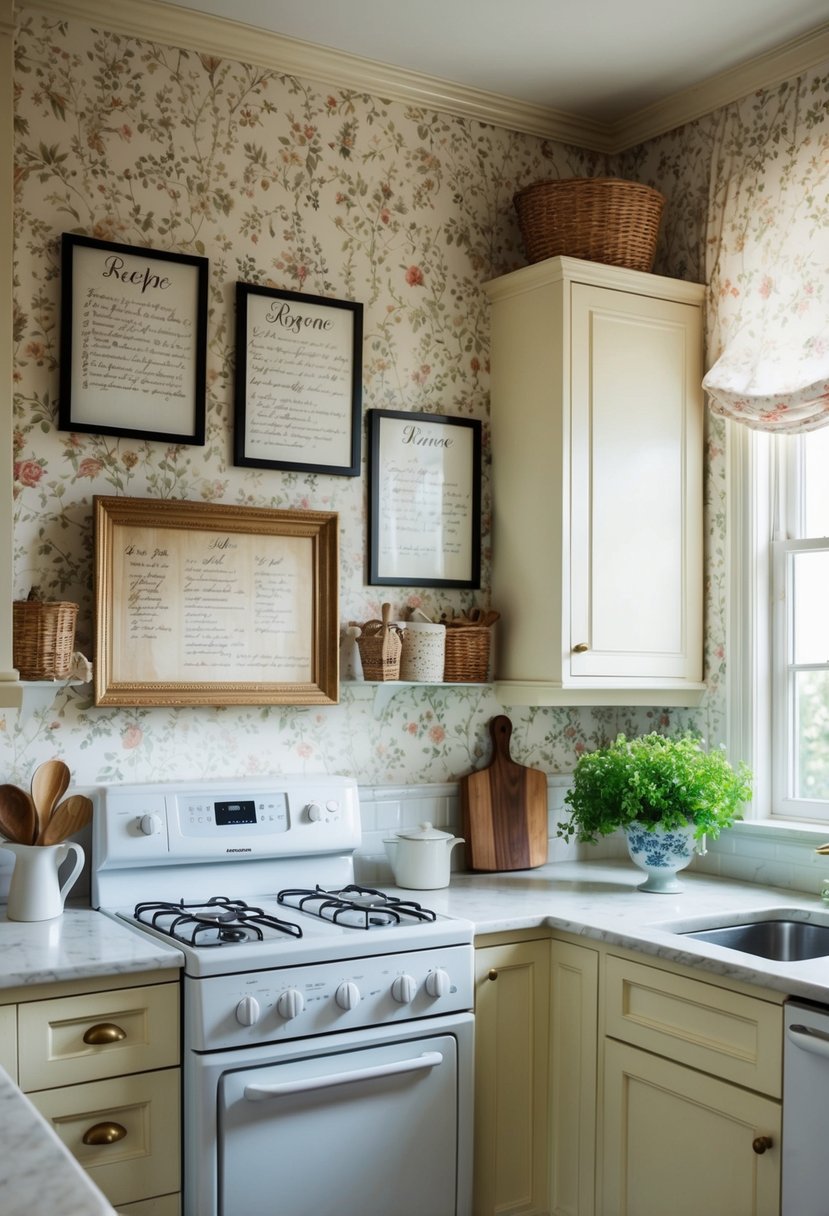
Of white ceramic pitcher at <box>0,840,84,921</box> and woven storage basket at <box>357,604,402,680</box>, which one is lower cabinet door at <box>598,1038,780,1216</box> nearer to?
woven storage basket at <box>357,604,402,680</box>

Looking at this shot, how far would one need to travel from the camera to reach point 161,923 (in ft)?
7.99

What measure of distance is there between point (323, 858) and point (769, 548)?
1380 mm

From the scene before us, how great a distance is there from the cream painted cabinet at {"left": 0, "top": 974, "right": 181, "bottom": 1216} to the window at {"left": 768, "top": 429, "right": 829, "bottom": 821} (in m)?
1.68

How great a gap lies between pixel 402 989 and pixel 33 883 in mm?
761

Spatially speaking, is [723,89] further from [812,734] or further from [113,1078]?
[113,1078]

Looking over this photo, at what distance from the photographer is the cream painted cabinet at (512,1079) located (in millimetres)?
2521

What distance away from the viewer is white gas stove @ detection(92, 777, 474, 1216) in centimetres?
214

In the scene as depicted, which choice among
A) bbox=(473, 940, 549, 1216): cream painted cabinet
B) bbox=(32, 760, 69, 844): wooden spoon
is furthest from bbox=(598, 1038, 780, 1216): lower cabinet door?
bbox=(32, 760, 69, 844): wooden spoon

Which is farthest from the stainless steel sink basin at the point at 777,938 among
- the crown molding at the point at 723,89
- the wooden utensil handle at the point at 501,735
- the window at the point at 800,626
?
the crown molding at the point at 723,89

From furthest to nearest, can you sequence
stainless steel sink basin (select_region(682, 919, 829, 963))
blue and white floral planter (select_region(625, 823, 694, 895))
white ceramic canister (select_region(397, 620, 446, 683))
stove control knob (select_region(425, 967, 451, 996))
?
1. white ceramic canister (select_region(397, 620, 446, 683))
2. blue and white floral planter (select_region(625, 823, 694, 895))
3. stainless steel sink basin (select_region(682, 919, 829, 963))
4. stove control knob (select_region(425, 967, 451, 996))

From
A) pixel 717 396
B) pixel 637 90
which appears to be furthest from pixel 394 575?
pixel 637 90

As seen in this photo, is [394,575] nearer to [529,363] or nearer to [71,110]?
[529,363]

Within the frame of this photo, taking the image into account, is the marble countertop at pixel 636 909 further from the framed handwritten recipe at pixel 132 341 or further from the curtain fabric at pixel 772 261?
the framed handwritten recipe at pixel 132 341

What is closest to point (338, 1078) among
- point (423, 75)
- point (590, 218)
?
point (590, 218)
